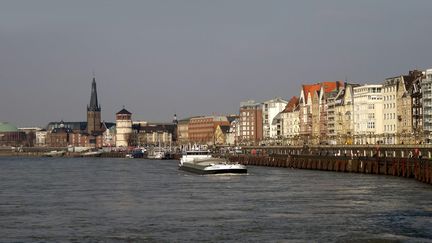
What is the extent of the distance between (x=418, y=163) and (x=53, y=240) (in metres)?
54.8

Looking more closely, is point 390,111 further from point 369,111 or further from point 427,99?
point 427,99

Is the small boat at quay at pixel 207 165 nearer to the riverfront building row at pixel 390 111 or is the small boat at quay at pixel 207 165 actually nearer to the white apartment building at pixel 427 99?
the riverfront building row at pixel 390 111

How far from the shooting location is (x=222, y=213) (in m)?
57.7

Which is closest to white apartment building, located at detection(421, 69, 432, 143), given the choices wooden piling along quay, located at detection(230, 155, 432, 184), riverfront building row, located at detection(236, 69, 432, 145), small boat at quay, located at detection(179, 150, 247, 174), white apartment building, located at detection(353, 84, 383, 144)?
riverfront building row, located at detection(236, 69, 432, 145)

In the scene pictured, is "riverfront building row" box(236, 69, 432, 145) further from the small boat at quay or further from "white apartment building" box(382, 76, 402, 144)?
the small boat at quay

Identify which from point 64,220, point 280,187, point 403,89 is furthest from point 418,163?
point 403,89

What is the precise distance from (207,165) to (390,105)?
7280 cm

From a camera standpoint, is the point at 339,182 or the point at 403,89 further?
the point at 403,89

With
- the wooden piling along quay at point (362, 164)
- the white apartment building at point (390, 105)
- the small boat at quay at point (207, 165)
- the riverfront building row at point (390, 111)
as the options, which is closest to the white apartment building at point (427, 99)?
the riverfront building row at point (390, 111)

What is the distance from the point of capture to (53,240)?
1809 inches

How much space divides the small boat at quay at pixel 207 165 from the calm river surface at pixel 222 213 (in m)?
25.3

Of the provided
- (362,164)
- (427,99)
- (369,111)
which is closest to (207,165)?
(362,164)

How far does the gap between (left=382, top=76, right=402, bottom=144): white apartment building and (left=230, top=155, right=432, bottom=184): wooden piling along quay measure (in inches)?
1222

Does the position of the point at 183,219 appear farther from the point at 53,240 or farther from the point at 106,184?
the point at 106,184
